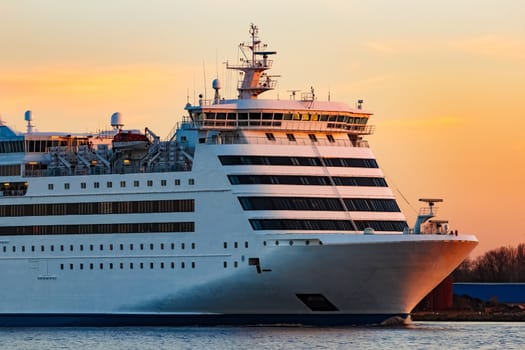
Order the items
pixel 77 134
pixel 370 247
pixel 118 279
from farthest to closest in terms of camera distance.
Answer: pixel 77 134 < pixel 118 279 < pixel 370 247

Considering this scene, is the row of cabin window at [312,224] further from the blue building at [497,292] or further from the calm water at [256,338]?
the blue building at [497,292]

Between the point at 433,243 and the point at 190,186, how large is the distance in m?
10.4

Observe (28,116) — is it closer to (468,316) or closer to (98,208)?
(98,208)

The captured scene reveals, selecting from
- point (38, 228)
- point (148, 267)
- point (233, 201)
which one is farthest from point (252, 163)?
point (38, 228)

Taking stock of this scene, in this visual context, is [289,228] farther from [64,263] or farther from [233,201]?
[64,263]

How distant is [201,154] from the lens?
70312 millimetres

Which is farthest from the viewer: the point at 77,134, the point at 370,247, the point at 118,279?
the point at 77,134

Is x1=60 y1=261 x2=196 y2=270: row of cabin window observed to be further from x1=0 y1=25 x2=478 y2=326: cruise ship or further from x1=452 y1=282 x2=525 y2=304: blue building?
x1=452 y1=282 x2=525 y2=304: blue building

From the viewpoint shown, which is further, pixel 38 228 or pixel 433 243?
pixel 38 228

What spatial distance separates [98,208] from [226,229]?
269 inches

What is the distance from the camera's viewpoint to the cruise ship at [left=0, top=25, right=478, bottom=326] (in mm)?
68125

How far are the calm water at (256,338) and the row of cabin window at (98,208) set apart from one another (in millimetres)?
5004

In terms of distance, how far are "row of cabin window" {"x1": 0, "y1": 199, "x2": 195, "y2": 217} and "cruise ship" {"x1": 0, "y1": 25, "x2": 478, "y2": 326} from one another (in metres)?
0.06

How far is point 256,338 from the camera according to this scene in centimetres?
6512
